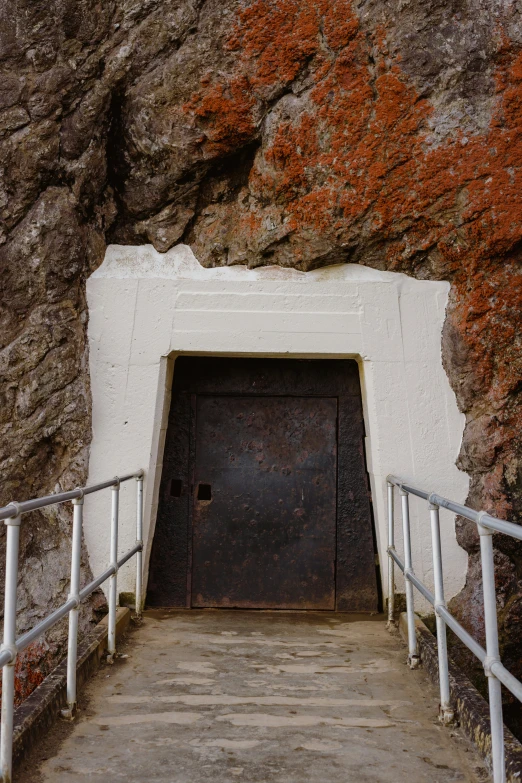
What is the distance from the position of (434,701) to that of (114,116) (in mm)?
4433

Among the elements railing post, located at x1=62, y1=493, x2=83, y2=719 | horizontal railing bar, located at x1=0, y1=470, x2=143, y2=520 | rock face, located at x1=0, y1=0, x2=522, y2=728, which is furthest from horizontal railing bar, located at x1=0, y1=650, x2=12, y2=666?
rock face, located at x1=0, y1=0, x2=522, y2=728

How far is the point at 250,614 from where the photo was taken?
5.48 meters

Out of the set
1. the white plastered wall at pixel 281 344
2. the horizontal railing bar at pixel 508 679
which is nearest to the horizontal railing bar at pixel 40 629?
the horizontal railing bar at pixel 508 679

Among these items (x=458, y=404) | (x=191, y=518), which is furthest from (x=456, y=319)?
(x=191, y=518)

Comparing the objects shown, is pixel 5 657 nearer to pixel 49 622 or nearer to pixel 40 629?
pixel 40 629

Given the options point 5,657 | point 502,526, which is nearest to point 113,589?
point 5,657

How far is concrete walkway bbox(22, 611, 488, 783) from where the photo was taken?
2.80 metres

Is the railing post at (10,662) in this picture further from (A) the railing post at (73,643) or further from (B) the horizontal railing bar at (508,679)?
(B) the horizontal railing bar at (508,679)

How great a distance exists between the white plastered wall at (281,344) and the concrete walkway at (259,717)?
1179 millimetres

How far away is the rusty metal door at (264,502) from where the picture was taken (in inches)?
226

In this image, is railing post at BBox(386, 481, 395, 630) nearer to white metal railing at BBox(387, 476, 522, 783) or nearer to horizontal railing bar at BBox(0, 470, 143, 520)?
white metal railing at BBox(387, 476, 522, 783)

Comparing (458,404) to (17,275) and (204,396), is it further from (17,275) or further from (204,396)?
(17,275)

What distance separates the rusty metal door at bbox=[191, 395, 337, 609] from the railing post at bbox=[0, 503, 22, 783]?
3.22 meters

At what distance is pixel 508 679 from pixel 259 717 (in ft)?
4.93
